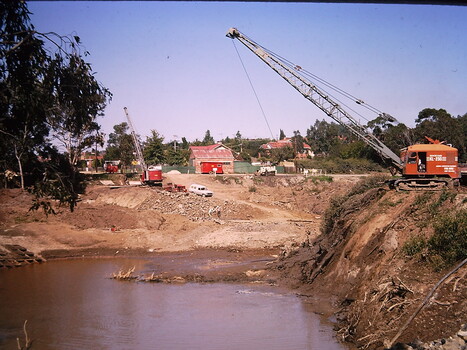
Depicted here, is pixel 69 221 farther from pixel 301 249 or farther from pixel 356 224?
pixel 356 224

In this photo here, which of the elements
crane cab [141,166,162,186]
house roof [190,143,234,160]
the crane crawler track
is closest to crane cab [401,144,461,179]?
the crane crawler track

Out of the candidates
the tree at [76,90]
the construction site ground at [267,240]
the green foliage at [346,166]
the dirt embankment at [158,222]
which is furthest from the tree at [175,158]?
the tree at [76,90]

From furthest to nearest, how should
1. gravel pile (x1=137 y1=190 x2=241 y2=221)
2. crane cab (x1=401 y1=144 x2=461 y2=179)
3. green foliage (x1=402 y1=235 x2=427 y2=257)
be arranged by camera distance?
gravel pile (x1=137 y1=190 x2=241 y2=221) → crane cab (x1=401 y1=144 x2=461 y2=179) → green foliage (x1=402 y1=235 x2=427 y2=257)

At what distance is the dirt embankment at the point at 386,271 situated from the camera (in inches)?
482

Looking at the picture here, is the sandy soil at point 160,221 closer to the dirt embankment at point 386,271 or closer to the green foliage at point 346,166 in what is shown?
the dirt embankment at point 386,271

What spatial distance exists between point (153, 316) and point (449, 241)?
11.0 metres

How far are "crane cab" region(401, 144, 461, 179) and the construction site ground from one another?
71.7 inches

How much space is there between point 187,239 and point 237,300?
1471 centimetres

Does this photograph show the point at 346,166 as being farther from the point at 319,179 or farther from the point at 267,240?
the point at 267,240

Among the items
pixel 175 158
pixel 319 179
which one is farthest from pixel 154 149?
pixel 319 179

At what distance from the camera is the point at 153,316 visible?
19.0 meters

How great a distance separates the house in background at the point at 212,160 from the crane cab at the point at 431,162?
4486cm

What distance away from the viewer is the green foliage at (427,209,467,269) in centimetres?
1415

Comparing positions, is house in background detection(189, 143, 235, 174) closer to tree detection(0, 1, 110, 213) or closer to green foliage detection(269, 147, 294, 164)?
green foliage detection(269, 147, 294, 164)
